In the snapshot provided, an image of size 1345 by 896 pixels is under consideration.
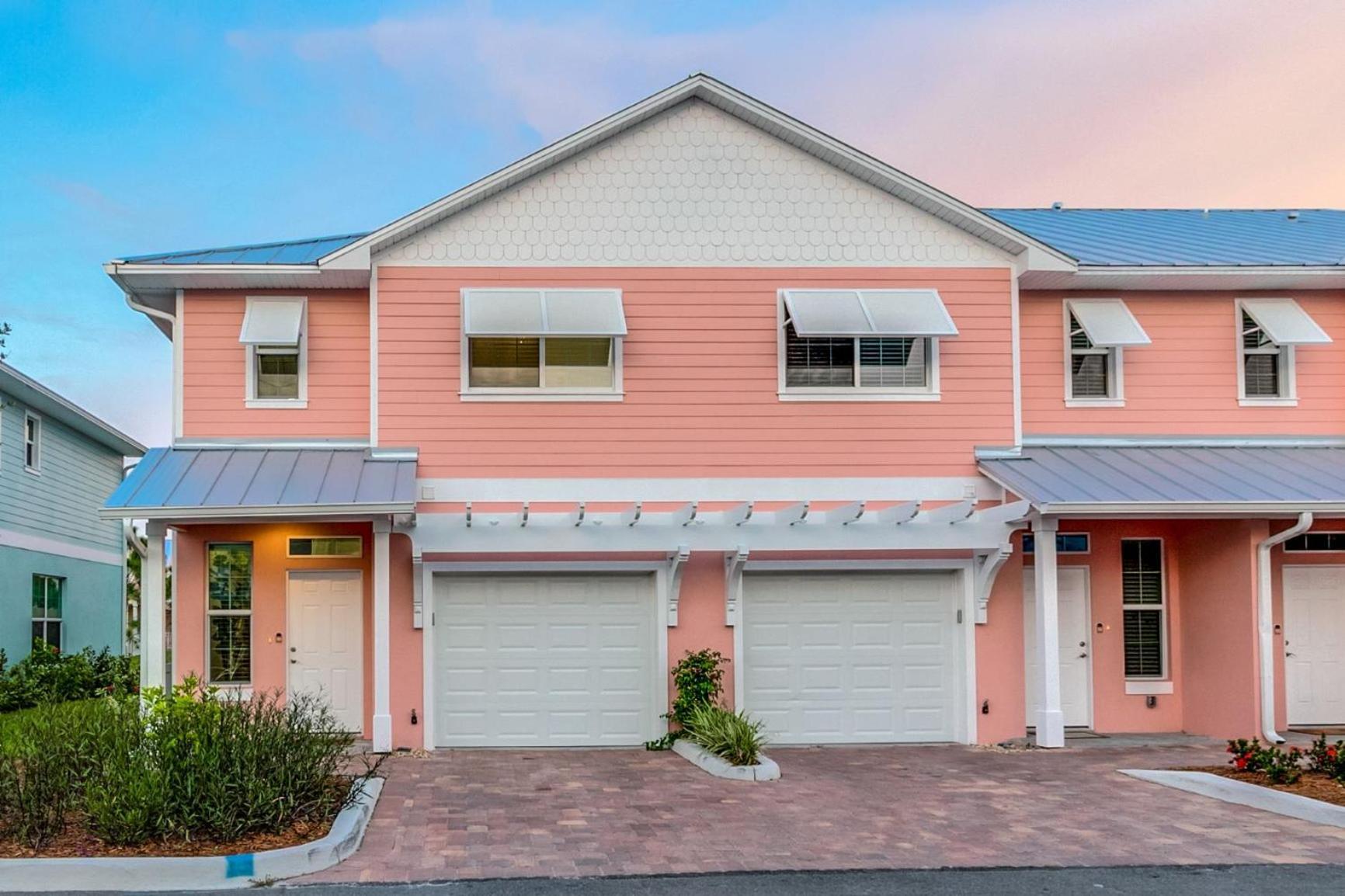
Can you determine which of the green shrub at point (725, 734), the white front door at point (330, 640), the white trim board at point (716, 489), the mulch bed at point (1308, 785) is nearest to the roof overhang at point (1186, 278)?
the white trim board at point (716, 489)

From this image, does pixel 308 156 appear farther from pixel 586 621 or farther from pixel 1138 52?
pixel 1138 52

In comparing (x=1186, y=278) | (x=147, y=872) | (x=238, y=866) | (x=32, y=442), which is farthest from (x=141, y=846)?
(x=32, y=442)

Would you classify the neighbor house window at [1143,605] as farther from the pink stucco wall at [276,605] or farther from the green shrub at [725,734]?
the pink stucco wall at [276,605]

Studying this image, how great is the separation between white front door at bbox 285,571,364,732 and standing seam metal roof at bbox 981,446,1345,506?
7.87m

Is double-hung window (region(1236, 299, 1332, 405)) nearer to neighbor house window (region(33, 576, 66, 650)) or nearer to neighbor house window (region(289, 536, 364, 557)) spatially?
neighbor house window (region(289, 536, 364, 557))

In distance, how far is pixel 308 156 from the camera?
1803 centimetres

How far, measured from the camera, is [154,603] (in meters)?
13.6

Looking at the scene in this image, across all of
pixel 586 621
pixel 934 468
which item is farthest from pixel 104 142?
pixel 934 468

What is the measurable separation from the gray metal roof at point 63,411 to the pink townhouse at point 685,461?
20.7ft

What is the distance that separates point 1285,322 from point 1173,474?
293cm

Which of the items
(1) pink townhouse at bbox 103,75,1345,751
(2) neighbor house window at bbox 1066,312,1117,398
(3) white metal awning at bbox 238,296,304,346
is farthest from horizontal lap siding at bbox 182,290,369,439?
(2) neighbor house window at bbox 1066,312,1117,398

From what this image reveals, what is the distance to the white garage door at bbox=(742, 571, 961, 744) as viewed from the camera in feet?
48.6

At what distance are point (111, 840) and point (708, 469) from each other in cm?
803

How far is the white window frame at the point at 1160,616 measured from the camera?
51.1ft
